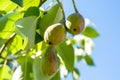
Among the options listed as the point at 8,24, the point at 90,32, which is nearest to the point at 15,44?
the point at 8,24

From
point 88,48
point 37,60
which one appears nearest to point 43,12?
point 37,60

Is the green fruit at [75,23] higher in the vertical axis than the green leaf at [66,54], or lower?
higher

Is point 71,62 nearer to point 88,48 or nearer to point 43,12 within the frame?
point 43,12

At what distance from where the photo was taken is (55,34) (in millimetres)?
1008

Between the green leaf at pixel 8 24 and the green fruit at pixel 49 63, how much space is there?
0.51ft

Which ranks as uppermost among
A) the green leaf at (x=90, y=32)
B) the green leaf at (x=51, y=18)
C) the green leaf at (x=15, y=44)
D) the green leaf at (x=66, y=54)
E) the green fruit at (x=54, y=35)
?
the green fruit at (x=54, y=35)

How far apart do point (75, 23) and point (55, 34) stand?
0.08m

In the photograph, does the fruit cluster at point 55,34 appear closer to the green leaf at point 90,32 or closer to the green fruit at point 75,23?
the green fruit at point 75,23

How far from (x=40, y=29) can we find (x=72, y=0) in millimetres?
141

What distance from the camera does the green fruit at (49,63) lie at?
1.04 meters

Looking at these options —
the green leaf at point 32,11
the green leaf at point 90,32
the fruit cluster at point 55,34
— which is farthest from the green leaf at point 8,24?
the green leaf at point 90,32

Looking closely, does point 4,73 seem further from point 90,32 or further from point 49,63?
point 90,32

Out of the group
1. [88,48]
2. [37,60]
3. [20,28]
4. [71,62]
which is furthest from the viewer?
[88,48]

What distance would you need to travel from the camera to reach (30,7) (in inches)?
45.9
